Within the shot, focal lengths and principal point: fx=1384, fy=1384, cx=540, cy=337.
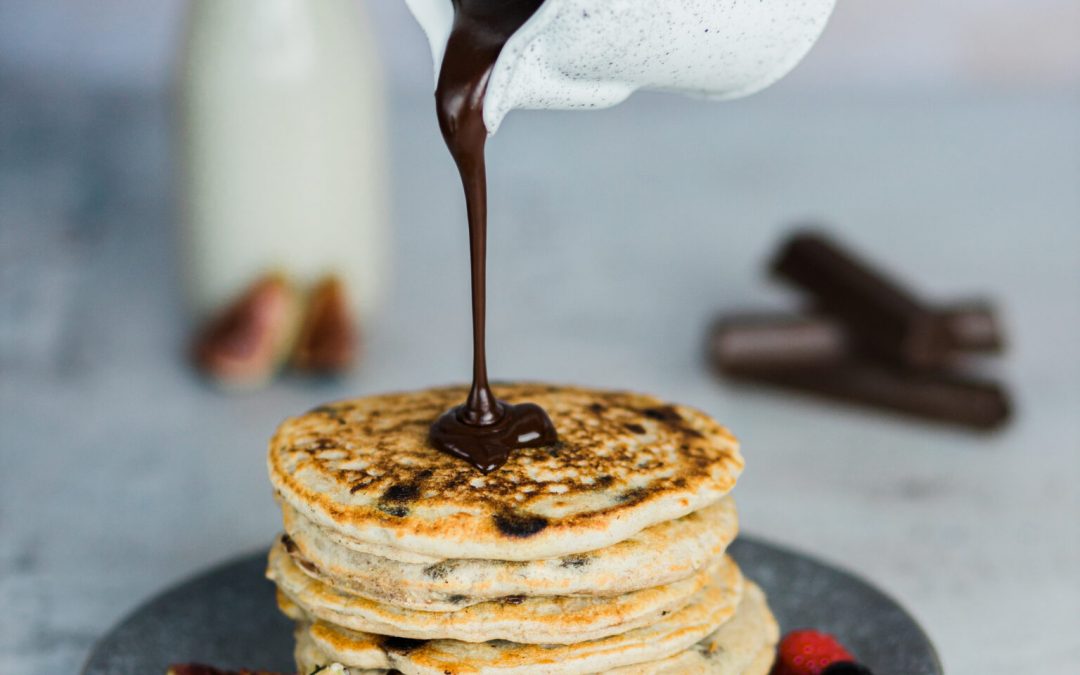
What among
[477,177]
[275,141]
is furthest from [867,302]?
[477,177]

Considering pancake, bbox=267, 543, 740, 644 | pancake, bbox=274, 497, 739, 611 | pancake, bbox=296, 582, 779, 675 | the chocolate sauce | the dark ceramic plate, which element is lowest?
the dark ceramic plate

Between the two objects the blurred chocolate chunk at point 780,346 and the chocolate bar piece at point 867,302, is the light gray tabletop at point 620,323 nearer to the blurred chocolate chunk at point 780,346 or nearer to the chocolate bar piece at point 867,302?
the blurred chocolate chunk at point 780,346

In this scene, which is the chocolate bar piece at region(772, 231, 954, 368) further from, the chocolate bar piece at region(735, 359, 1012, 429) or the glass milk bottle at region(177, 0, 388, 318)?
the glass milk bottle at region(177, 0, 388, 318)

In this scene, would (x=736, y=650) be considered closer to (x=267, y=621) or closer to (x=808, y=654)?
(x=808, y=654)

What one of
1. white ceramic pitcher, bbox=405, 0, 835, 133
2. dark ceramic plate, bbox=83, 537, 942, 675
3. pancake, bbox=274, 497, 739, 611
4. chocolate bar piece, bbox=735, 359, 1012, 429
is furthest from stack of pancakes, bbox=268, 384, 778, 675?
chocolate bar piece, bbox=735, 359, 1012, 429

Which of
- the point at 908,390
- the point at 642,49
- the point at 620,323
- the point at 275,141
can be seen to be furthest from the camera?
the point at 620,323
